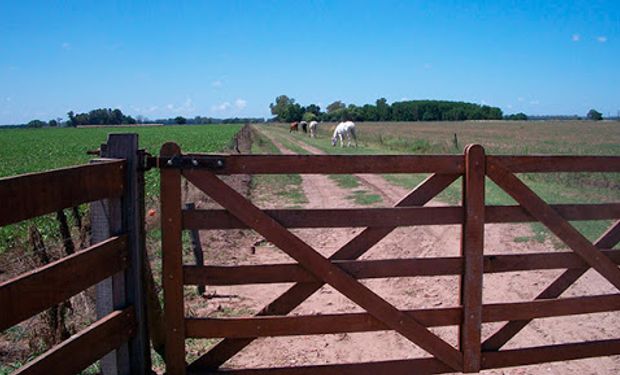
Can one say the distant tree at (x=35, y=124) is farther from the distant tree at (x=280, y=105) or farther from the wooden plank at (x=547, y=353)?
the wooden plank at (x=547, y=353)

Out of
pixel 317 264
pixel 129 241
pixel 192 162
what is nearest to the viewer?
pixel 129 241

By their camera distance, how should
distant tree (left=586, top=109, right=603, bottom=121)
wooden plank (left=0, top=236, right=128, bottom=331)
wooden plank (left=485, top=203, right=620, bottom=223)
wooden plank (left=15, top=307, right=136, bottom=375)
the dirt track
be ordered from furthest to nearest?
distant tree (left=586, top=109, right=603, bottom=121) → the dirt track → wooden plank (left=485, top=203, right=620, bottom=223) → wooden plank (left=15, top=307, right=136, bottom=375) → wooden plank (left=0, top=236, right=128, bottom=331)

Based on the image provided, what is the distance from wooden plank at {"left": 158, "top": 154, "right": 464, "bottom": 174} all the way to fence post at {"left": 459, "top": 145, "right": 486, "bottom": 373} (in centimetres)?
11

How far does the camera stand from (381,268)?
3.70m

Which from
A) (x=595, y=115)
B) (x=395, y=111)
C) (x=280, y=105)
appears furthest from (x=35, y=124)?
(x=595, y=115)

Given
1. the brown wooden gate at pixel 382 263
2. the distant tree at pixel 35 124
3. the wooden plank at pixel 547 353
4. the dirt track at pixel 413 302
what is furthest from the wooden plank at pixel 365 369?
the distant tree at pixel 35 124

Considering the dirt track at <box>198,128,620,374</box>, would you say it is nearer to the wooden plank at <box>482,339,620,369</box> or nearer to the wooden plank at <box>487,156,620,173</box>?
the wooden plank at <box>482,339,620,369</box>

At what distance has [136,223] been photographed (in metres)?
3.33

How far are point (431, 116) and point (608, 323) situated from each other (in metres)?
157

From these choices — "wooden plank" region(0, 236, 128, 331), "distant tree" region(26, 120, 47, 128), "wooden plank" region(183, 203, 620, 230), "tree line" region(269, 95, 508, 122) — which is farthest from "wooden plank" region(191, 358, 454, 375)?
"distant tree" region(26, 120, 47, 128)

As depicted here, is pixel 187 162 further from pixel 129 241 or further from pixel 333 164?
pixel 333 164

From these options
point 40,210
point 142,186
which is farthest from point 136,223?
point 40,210

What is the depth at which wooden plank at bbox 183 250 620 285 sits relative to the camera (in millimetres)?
3510

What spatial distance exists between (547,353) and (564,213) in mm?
995
